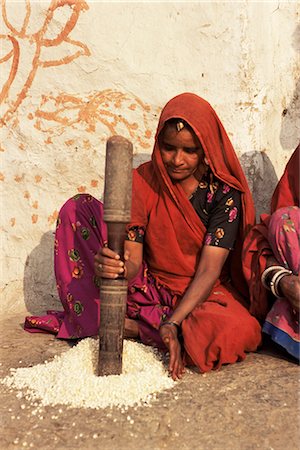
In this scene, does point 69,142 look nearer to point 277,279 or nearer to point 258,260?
point 258,260

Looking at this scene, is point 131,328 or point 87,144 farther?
point 87,144

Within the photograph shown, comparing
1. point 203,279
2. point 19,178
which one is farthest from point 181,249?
point 19,178

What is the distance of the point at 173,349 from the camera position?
2508 millimetres

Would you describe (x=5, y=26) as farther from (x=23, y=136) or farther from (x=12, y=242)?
(x=12, y=242)

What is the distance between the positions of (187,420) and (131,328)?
38.5 inches

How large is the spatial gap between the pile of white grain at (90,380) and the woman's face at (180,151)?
37.0 inches

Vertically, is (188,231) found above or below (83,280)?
above

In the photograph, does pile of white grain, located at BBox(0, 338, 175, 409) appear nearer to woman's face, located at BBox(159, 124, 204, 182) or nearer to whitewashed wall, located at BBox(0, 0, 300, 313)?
woman's face, located at BBox(159, 124, 204, 182)

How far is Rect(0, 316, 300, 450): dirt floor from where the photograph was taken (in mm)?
1942

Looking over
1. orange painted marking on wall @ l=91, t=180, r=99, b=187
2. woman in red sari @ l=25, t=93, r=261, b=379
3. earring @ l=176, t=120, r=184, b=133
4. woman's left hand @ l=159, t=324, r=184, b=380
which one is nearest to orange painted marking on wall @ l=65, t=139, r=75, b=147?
orange painted marking on wall @ l=91, t=180, r=99, b=187

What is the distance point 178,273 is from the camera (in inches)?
119

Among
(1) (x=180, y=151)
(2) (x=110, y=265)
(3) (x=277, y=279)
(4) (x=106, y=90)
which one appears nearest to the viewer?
(2) (x=110, y=265)

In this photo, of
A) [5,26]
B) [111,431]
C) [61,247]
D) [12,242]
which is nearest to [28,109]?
[5,26]

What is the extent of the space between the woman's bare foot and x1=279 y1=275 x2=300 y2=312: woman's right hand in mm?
851
